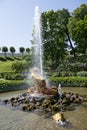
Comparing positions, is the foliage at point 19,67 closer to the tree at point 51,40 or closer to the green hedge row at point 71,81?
the tree at point 51,40

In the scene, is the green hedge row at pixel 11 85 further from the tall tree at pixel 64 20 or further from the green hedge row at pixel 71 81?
the tall tree at pixel 64 20

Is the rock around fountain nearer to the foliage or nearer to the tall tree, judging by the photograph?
the foliage

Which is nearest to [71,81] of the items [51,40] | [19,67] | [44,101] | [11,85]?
[11,85]

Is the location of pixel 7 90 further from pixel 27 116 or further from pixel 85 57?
pixel 85 57

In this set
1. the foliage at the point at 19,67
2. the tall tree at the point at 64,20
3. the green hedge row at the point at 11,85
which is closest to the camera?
the green hedge row at the point at 11,85

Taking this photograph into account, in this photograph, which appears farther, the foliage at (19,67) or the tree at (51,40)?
the tree at (51,40)

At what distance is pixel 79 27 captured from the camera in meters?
47.8

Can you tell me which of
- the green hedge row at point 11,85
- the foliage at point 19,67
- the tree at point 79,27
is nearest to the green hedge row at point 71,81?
the green hedge row at point 11,85

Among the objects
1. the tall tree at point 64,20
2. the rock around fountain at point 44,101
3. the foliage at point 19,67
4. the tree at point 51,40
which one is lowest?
the rock around fountain at point 44,101

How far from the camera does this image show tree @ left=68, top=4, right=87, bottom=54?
47.8 m

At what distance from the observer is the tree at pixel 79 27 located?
157ft

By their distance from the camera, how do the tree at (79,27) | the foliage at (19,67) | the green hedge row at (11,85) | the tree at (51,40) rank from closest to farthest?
1. the green hedge row at (11,85)
2. the foliage at (19,67)
3. the tree at (51,40)
4. the tree at (79,27)

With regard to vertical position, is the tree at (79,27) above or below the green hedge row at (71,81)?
above

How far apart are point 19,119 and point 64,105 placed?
4821 mm
